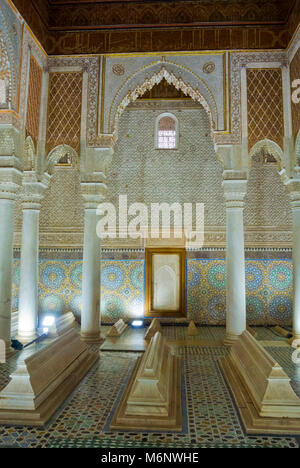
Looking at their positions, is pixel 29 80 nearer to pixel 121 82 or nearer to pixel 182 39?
pixel 121 82

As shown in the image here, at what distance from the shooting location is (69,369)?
Result: 4.54 metres

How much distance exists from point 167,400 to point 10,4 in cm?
587

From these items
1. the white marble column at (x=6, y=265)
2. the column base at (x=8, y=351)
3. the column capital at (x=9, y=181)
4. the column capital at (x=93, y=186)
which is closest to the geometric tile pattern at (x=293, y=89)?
the column capital at (x=93, y=186)

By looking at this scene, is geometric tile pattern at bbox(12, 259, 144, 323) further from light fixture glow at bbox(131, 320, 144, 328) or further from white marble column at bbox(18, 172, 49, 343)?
white marble column at bbox(18, 172, 49, 343)

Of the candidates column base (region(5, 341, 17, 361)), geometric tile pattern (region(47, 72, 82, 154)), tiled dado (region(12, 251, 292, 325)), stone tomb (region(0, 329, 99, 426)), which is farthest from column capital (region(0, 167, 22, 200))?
tiled dado (region(12, 251, 292, 325))

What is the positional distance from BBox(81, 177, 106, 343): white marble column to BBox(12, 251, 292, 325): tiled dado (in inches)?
84.1

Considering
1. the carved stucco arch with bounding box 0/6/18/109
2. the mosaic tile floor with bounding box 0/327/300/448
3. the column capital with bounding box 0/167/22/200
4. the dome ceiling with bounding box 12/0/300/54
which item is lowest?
the mosaic tile floor with bounding box 0/327/300/448

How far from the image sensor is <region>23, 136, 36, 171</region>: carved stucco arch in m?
6.44

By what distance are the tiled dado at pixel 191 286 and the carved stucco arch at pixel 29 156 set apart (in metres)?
2.91

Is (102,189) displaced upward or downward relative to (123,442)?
upward

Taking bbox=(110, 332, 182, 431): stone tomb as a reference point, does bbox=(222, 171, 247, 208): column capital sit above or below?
above

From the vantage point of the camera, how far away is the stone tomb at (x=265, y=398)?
3.24m

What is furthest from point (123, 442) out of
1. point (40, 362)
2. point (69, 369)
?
point (69, 369)

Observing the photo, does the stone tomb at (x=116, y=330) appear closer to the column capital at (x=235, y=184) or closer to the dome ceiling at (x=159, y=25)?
the column capital at (x=235, y=184)
